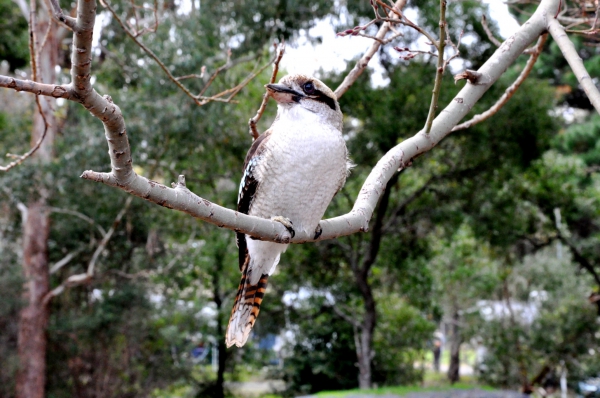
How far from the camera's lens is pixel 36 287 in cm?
672

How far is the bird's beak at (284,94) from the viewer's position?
1.80 m

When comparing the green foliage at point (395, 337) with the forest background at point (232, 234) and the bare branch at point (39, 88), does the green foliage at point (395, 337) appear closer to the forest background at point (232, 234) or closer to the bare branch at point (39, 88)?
the forest background at point (232, 234)

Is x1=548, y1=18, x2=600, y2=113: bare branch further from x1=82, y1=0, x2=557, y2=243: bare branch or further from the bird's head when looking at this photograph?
the bird's head

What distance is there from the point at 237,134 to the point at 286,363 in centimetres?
360

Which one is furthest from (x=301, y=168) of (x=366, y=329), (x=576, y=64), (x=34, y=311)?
(x=34, y=311)

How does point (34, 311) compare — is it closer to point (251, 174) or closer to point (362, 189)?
point (251, 174)

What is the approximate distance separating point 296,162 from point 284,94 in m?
0.22

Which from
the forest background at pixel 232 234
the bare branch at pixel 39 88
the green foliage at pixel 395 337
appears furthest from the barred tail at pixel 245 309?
the green foliage at pixel 395 337

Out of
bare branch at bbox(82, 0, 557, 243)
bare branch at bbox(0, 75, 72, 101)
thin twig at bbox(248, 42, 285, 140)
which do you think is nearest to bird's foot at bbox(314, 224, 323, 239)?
bare branch at bbox(82, 0, 557, 243)

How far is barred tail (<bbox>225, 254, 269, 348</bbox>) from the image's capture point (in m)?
1.92

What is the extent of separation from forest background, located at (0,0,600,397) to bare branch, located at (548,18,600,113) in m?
3.75

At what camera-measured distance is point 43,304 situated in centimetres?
673

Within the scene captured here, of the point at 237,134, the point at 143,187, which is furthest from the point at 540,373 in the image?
the point at 143,187

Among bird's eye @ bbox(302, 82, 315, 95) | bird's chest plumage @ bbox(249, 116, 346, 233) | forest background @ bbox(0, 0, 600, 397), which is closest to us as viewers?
bird's chest plumage @ bbox(249, 116, 346, 233)
